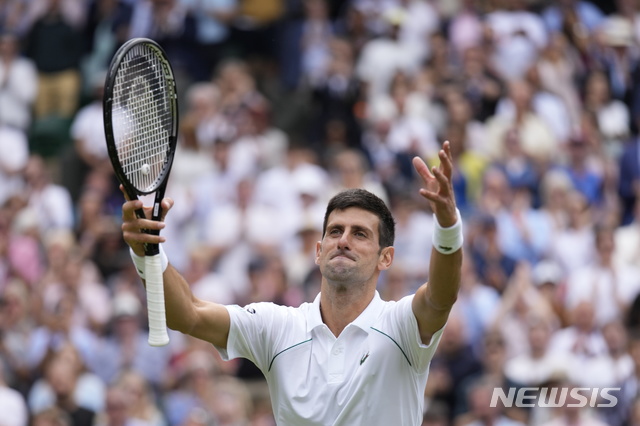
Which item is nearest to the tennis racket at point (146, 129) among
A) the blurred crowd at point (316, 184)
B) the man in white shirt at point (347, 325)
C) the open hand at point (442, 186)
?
the man in white shirt at point (347, 325)

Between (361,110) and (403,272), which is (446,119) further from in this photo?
(403,272)

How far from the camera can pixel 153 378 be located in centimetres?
1223

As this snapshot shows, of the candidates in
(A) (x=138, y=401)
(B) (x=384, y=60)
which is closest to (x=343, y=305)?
(A) (x=138, y=401)

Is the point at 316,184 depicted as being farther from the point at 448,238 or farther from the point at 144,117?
the point at 448,238

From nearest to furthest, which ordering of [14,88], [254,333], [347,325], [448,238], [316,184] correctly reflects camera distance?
[448,238] < [347,325] < [254,333] < [316,184] < [14,88]

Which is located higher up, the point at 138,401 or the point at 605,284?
the point at 605,284

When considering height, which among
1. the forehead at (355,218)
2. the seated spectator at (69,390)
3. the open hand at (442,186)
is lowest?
the seated spectator at (69,390)

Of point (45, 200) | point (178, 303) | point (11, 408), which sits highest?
point (178, 303)

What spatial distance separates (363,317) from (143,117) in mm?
1415

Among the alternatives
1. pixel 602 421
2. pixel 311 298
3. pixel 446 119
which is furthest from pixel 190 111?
pixel 602 421

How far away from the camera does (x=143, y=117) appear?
6.63 meters

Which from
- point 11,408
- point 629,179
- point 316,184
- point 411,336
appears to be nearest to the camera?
point 411,336

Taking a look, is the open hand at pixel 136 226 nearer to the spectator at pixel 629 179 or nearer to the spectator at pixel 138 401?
the spectator at pixel 138 401

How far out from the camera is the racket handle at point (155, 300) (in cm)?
604
